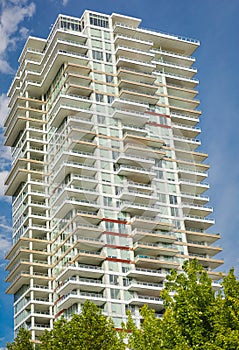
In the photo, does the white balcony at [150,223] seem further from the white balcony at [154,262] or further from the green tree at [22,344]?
the green tree at [22,344]

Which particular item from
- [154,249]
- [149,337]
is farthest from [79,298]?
[149,337]

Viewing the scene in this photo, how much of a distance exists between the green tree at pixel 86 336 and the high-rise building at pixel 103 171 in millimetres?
29282

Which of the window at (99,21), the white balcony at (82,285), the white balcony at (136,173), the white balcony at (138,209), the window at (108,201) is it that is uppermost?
the window at (99,21)

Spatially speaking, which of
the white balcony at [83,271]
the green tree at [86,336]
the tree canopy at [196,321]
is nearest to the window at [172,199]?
the white balcony at [83,271]

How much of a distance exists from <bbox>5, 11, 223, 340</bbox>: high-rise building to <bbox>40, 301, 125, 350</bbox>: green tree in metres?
29.3

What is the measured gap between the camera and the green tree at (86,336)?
193ft

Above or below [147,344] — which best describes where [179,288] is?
above

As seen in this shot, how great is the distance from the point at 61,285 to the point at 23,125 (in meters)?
36.8

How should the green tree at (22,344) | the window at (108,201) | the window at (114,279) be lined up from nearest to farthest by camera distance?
the green tree at (22,344) < the window at (114,279) < the window at (108,201)

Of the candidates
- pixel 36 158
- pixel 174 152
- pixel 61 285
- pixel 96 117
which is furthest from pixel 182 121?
pixel 61 285

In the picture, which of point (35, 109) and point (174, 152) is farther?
point (35, 109)

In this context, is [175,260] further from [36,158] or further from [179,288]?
[179,288]

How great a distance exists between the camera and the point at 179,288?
4844 cm

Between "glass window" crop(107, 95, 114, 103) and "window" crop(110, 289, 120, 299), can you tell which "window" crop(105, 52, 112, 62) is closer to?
"glass window" crop(107, 95, 114, 103)
